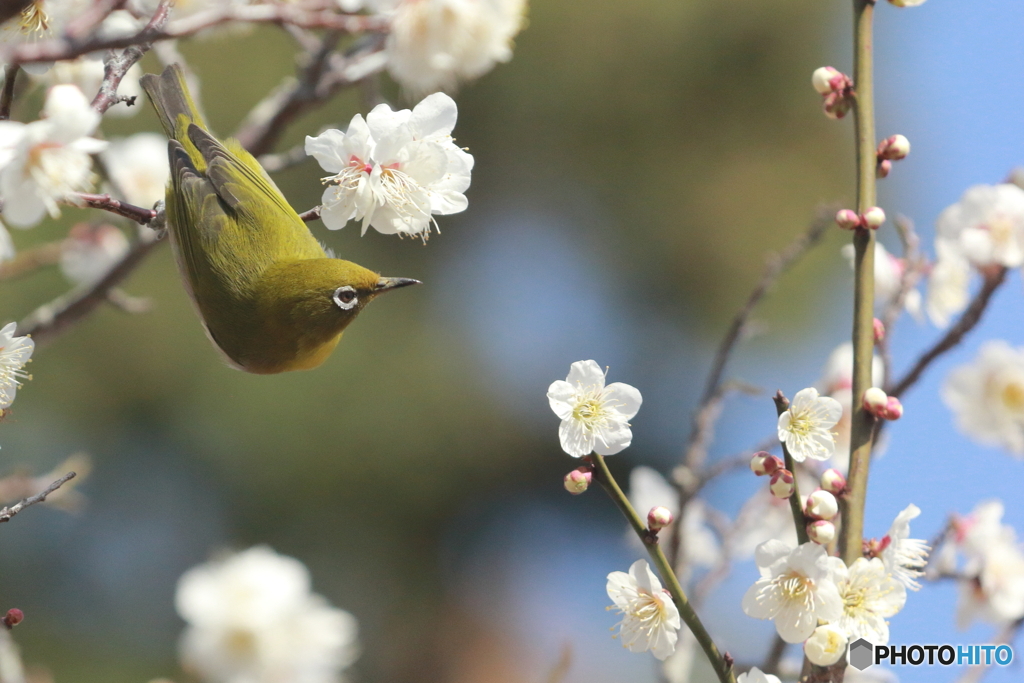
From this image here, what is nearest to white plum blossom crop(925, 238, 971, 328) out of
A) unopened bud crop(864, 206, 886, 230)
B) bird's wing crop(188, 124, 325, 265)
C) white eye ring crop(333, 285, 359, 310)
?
unopened bud crop(864, 206, 886, 230)

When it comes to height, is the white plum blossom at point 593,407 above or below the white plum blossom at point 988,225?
below

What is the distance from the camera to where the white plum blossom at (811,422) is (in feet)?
3.30

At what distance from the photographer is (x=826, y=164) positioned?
12.8 m

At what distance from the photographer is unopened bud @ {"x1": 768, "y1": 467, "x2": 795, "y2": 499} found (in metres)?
0.91

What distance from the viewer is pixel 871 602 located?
982 mm

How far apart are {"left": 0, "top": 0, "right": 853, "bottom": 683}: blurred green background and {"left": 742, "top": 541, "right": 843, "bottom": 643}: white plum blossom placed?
8281 millimetres

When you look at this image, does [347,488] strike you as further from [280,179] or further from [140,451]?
[280,179]

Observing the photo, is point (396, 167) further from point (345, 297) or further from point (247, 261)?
point (247, 261)

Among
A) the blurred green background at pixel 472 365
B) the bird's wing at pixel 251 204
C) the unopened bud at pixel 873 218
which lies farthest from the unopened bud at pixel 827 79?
the blurred green background at pixel 472 365

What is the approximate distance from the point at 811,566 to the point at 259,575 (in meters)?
1.21

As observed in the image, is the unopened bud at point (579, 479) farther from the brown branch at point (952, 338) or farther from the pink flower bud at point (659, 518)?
the brown branch at point (952, 338)

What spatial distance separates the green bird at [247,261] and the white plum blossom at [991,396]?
141 centimetres

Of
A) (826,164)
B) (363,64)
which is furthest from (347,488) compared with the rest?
(363,64)

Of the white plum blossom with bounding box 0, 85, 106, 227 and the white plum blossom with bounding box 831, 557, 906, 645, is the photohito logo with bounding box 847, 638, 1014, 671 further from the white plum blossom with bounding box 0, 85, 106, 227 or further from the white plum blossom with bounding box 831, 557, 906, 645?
the white plum blossom with bounding box 0, 85, 106, 227
